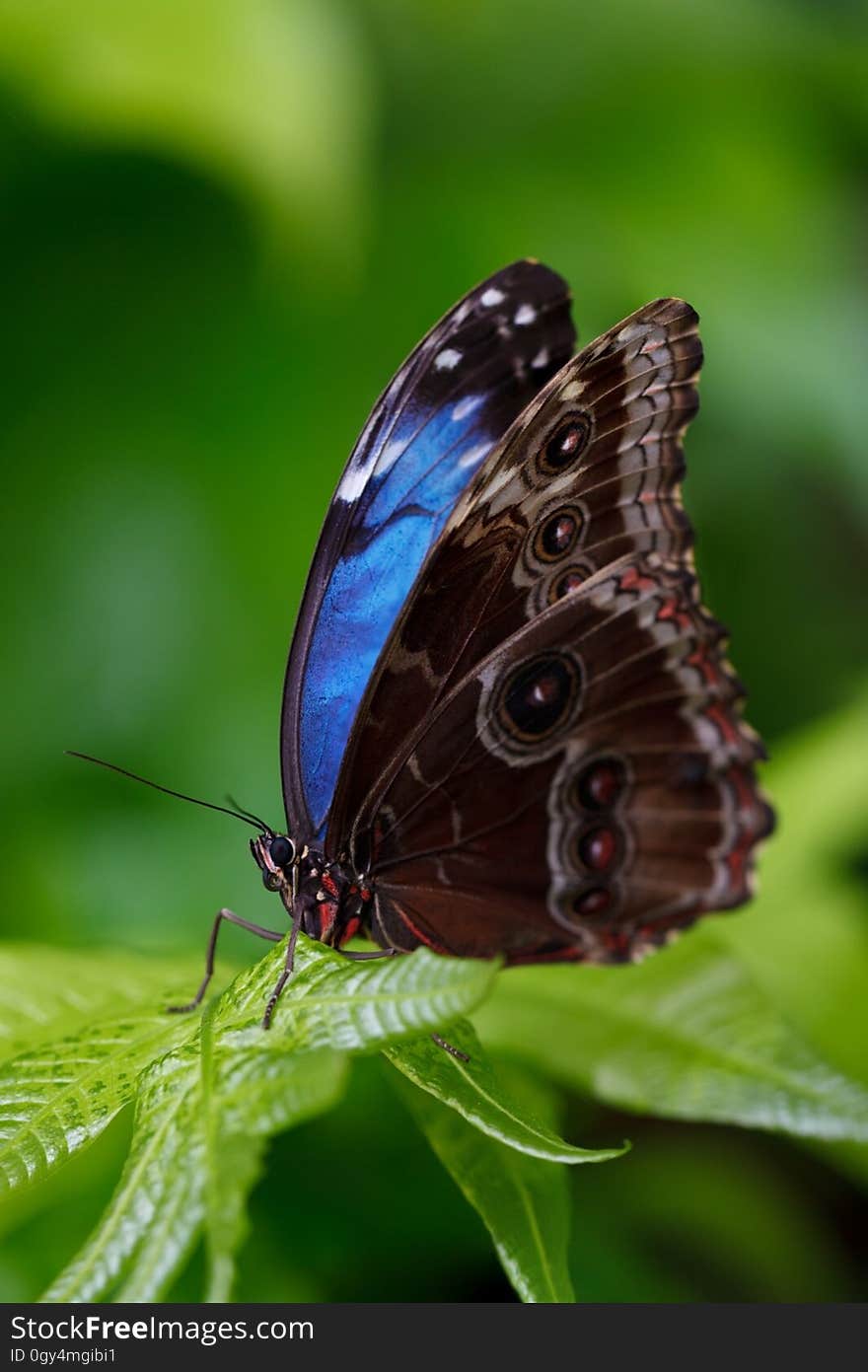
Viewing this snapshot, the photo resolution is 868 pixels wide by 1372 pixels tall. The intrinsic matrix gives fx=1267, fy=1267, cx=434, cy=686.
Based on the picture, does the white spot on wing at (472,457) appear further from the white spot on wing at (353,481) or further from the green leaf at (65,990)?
the green leaf at (65,990)

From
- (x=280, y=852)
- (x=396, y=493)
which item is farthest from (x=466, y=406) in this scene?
(x=280, y=852)

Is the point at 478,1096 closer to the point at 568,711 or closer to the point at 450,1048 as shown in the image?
the point at 450,1048

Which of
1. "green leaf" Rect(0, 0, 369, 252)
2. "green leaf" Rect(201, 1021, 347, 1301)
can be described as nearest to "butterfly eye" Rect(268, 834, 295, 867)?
"green leaf" Rect(201, 1021, 347, 1301)

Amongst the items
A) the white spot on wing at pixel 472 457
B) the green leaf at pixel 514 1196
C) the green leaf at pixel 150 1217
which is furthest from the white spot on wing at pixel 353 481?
the green leaf at pixel 150 1217

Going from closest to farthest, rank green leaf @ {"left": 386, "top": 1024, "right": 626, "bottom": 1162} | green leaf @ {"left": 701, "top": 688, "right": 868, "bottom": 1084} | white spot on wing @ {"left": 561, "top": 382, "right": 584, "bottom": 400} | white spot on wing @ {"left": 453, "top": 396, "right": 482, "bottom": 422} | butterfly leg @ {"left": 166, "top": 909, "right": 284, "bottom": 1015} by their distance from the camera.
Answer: green leaf @ {"left": 386, "top": 1024, "right": 626, "bottom": 1162}
butterfly leg @ {"left": 166, "top": 909, "right": 284, "bottom": 1015}
white spot on wing @ {"left": 561, "top": 382, "right": 584, "bottom": 400}
white spot on wing @ {"left": 453, "top": 396, "right": 482, "bottom": 422}
green leaf @ {"left": 701, "top": 688, "right": 868, "bottom": 1084}

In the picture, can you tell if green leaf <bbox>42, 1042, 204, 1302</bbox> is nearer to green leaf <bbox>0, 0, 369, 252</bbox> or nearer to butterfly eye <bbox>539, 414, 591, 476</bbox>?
butterfly eye <bbox>539, 414, 591, 476</bbox>

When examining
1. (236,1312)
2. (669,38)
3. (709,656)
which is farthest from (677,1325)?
(669,38)

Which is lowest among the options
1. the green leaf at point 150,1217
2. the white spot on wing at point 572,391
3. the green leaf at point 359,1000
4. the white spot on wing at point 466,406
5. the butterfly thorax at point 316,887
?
the green leaf at point 150,1217
